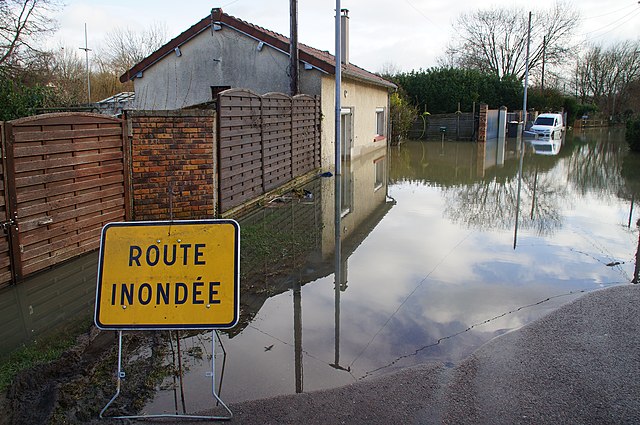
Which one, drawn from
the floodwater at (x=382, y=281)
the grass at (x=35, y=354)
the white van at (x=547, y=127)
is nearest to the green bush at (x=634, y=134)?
the white van at (x=547, y=127)

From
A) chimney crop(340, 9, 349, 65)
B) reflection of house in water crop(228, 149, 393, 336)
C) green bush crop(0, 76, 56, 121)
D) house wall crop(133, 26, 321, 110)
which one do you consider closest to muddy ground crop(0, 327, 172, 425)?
reflection of house in water crop(228, 149, 393, 336)

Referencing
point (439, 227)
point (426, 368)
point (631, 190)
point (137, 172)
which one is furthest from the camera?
point (631, 190)

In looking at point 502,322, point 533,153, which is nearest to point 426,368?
point 502,322

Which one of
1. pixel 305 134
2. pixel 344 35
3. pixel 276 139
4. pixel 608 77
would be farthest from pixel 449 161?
pixel 608 77

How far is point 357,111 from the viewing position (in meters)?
21.7

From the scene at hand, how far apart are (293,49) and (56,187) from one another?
34.3ft

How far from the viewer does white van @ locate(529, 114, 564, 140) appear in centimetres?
3572

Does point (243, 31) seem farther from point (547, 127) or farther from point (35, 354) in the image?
point (547, 127)

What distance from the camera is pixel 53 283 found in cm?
629

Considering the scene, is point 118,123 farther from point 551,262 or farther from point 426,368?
point 551,262

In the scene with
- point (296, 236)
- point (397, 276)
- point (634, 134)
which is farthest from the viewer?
point (634, 134)

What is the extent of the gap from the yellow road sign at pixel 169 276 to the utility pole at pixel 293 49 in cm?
1257

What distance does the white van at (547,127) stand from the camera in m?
35.7

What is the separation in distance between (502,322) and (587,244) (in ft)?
13.6
